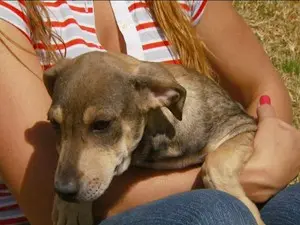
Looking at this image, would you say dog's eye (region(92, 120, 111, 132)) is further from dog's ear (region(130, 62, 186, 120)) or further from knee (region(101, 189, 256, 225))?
knee (region(101, 189, 256, 225))

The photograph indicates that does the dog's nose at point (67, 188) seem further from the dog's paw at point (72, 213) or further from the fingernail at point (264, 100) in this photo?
the fingernail at point (264, 100)

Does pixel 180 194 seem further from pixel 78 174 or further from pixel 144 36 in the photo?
pixel 144 36

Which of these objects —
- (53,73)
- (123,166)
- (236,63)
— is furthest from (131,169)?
(236,63)

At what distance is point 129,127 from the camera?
2.43 meters

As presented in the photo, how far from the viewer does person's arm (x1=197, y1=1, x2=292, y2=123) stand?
3309 millimetres

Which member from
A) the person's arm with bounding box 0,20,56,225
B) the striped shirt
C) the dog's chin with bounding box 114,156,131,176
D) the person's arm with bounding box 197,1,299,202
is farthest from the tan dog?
the person's arm with bounding box 197,1,299,202

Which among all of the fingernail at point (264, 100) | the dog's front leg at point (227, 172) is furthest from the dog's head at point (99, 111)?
the fingernail at point (264, 100)

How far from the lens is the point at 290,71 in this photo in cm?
446

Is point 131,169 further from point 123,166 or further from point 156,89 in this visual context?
point 156,89

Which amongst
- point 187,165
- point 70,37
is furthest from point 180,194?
point 70,37

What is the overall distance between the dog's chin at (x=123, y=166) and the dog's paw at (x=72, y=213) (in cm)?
17

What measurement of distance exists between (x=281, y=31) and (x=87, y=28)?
1.96m

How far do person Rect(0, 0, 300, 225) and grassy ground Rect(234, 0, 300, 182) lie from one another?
1.19 metres

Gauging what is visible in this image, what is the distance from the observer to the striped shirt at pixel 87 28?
2816mm
